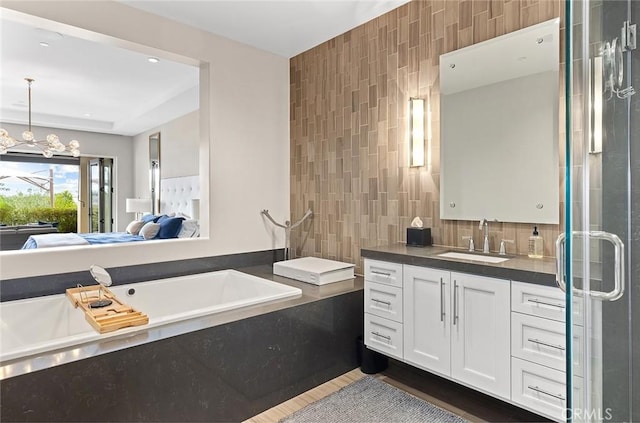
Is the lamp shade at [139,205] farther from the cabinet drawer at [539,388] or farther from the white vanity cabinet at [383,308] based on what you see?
the cabinet drawer at [539,388]

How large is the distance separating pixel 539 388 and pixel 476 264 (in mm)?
618


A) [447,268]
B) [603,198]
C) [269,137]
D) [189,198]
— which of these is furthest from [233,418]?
[189,198]

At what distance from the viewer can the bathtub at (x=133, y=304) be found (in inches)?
65.0

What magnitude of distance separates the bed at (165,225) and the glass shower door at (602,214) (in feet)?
12.8

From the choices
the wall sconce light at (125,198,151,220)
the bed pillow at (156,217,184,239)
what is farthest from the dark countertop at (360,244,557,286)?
the wall sconce light at (125,198,151,220)

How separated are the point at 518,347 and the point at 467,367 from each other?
1.04ft

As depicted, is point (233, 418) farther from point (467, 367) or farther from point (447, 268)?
point (447, 268)

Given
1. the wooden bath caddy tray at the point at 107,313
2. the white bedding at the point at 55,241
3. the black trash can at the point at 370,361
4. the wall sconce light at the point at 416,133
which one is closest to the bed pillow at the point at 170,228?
the white bedding at the point at 55,241

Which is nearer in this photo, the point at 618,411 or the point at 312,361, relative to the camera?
the point at 618,411

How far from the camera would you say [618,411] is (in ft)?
3.04

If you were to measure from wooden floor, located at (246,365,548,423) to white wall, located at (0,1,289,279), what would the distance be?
4.96 feet

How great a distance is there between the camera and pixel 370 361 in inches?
105

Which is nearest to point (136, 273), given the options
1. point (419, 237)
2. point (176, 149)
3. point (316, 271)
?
point (316, 271)

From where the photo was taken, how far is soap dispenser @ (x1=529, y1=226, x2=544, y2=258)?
2.09 m
